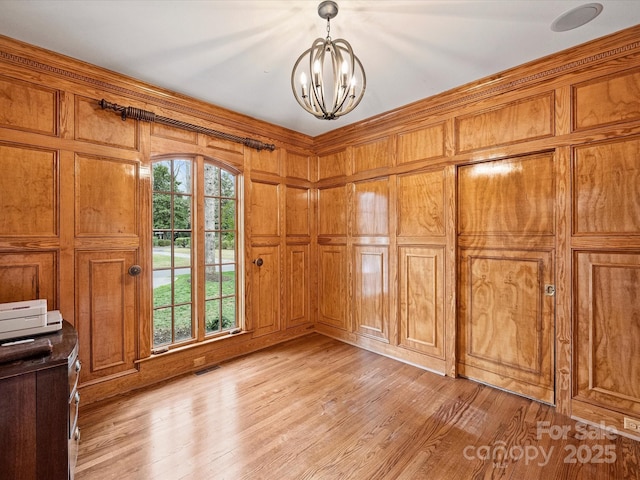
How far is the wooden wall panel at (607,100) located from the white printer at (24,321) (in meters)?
3.95

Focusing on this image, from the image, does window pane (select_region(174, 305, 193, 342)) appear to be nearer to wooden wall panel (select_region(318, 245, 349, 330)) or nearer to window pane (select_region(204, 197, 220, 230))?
window pane (select_region(204, 197, 220, 230))

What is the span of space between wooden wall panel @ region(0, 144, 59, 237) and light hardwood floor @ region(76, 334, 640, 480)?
1497mm

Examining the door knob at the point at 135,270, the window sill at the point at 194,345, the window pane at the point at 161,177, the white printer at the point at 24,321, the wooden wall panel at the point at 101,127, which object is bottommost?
the window sill at the point at 194,345

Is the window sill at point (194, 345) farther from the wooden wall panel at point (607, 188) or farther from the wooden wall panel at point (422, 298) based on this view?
the wooden wall panel at point (607, 188)

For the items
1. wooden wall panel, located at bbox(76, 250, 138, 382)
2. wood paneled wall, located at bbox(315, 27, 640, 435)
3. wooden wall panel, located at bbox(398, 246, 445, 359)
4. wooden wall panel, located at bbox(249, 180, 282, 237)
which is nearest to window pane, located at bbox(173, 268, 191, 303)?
wooden wall panel, located at bbox(76, 250, 138, 382)

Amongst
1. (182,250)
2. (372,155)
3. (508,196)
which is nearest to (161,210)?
(182,250)

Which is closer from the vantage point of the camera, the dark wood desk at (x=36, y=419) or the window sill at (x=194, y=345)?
the dark wood desk at (x=36, y=419)

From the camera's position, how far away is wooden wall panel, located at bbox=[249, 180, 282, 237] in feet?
12.1

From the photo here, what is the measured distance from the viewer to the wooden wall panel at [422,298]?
10.1 feet

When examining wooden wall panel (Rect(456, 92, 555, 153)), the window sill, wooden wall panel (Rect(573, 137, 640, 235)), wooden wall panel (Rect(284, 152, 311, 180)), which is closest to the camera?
A: wooden wall panel (Rect(573, 137, 640, 235))

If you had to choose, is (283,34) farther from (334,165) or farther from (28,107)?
(334,165)

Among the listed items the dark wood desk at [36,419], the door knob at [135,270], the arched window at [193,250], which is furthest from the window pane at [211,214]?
the dark wood desk at [36,419]

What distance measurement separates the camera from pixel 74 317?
2.44 m

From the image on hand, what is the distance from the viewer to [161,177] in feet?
9.92
